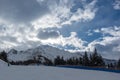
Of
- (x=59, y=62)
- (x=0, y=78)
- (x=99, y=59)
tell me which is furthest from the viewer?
(x=59, y=62)

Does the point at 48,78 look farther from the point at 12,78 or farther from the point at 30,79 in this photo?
the point at 12,78

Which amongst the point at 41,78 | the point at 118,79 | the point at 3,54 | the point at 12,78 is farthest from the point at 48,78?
the point at 3,54

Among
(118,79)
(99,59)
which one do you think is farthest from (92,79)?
(99,59)

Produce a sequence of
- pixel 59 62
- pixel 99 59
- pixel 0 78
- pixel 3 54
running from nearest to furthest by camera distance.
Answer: pixel 0 78 < pixel 99 59 < pixel 3 54 < pixel 59 62

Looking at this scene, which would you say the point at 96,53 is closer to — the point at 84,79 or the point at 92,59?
the point at 92,59

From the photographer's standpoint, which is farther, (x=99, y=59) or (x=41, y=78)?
(x=99, y=59)

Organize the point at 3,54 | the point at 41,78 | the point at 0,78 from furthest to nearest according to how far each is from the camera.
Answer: the point at 3,54 < the point at 41,78 < the point at 0,78

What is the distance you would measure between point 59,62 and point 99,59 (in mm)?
26586

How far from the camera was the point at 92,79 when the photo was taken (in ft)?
A: 55.9

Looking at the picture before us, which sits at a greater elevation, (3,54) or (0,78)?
(3,54)

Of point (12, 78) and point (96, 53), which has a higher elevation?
point (96, 53)

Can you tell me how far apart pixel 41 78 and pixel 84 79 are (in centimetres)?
337

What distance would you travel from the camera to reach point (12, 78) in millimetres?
16406

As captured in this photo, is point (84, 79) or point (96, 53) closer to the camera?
point (84, 79)
